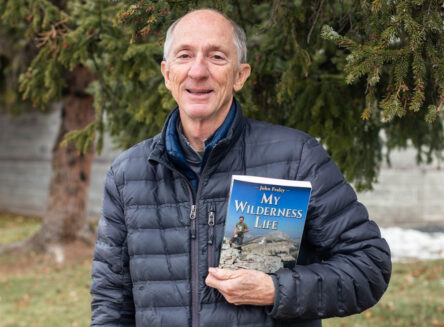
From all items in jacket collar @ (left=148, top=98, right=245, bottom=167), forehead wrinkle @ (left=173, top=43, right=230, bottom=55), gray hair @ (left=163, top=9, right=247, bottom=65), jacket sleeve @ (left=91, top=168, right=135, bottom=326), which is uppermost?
gray hair @ (left=163, top=9, right=247, bottom=65)

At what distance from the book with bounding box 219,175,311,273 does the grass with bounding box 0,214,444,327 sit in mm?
4419

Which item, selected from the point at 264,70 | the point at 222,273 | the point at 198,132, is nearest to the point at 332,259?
the point at 222,273

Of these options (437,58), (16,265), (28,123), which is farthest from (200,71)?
(28,123)

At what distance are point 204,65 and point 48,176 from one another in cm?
1597

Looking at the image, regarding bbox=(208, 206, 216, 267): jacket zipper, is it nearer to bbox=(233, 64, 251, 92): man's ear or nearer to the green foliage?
bbox=(233, 64, 251, 92): man's ear

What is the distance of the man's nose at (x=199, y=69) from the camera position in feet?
6.45

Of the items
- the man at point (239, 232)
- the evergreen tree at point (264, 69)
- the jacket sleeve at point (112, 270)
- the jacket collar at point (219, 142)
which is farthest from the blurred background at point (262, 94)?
the jacket sleeve at point (112, 270)

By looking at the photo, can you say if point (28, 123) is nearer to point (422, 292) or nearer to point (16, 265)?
point (16, 265)

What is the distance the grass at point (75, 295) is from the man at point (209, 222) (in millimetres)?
4340

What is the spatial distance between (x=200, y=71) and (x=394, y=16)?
2.40 feet

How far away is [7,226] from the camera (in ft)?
47.7

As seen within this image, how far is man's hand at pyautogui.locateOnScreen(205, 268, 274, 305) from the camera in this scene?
179cm

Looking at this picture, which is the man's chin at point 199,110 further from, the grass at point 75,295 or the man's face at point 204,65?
the grass at point 75,295

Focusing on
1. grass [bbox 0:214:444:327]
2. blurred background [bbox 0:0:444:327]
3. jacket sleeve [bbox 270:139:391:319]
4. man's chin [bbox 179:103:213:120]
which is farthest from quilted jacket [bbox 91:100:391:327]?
grass [bbox 0:214:444:327]
